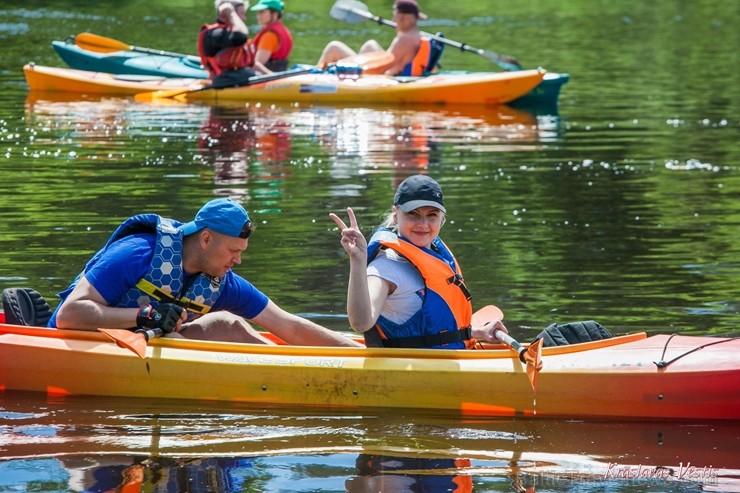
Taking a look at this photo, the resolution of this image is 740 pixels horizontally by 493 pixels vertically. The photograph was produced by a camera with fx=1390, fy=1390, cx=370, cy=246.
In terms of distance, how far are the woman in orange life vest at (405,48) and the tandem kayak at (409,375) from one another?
32.1 feet

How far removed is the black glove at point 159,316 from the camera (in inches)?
226

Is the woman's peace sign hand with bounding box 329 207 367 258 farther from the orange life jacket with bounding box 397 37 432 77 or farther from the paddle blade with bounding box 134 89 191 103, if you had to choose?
the paddle blade with bounding box 134 89 191 103

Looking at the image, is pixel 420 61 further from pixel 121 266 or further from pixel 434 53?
pixel 121 266

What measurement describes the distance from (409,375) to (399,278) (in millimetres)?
436

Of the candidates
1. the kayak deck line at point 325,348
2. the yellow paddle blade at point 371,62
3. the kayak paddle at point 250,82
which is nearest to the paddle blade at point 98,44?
the kayak paddle at point 250,82

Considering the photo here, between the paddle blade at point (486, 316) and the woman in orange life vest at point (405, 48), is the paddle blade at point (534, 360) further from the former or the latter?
the woman in orange life vest at point (405, 48)

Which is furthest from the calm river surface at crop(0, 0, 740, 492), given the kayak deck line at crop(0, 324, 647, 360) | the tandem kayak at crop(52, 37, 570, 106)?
the tandem kayak at crop(52, 37, 570, 106)

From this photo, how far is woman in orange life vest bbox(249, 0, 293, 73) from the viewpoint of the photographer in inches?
639

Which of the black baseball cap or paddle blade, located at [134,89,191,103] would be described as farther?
paddle blade, located at [134,89,191,103]

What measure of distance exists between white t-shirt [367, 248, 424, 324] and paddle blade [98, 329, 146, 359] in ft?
3.33

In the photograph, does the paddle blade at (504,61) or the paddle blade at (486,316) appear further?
the paddle blade at (504,61)

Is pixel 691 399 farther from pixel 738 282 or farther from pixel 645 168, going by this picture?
pixel 645 168

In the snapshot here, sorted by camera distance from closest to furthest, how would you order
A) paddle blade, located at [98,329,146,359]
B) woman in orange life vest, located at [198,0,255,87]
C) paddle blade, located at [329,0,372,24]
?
1. paddle blade, located at [98,329,146,359]
2. woman in orange life vest, located at [198,0,255,87]
3. paddle blade, located at [329,0,372,24]

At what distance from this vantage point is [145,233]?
5.76m
